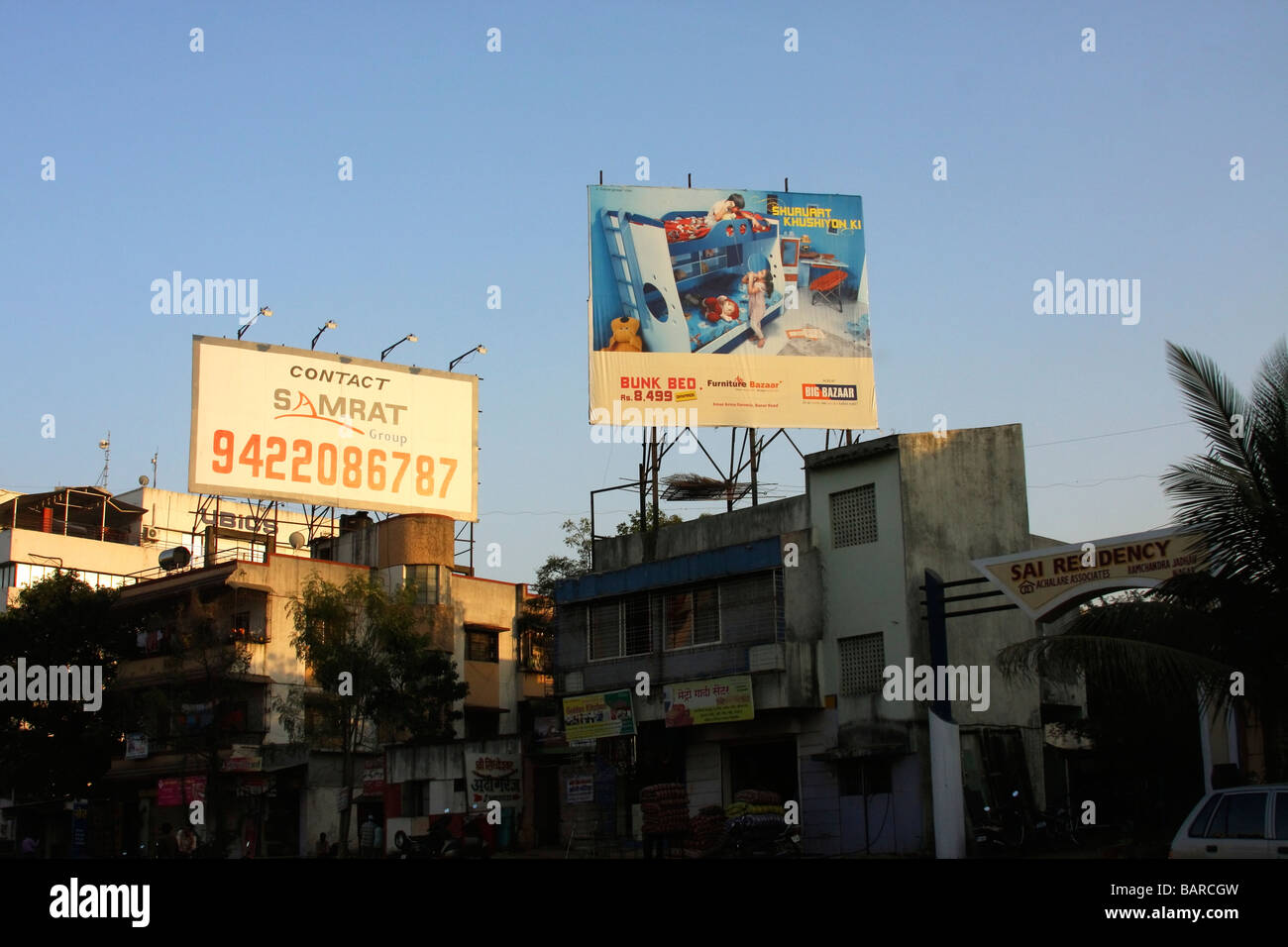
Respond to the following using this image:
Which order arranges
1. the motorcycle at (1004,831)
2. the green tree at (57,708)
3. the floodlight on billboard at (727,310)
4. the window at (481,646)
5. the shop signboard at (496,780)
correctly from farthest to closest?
the window at (481,646) → the green tree at (57,708) → the shop signboard at (496,780) → the floodlight on billboard at (727,310) → the motorcycle at (1004,831)

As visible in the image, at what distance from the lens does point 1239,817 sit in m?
14.7

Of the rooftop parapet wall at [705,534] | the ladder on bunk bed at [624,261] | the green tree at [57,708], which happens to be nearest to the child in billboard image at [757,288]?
the ladder on bunk bed at [624,261]

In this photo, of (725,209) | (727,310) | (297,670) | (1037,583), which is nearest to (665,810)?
(1037,583)

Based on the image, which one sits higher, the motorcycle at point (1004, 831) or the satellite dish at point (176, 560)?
the satellite dish at point (176, 560)

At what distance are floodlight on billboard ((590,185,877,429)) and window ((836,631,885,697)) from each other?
717cm

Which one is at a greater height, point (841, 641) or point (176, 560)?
point (176, 560)

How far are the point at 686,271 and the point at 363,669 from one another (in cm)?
1373

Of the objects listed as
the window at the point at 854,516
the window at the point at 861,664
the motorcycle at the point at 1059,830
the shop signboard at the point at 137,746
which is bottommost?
the motorcycle at the point at 1059,830

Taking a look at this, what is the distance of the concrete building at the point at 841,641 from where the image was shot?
95.7 ft

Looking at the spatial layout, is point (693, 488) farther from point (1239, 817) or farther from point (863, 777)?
point (1239, 817)

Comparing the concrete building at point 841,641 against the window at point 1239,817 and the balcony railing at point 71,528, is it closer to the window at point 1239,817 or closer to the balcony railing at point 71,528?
the window at point 1239,817

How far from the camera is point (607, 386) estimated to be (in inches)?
1389
